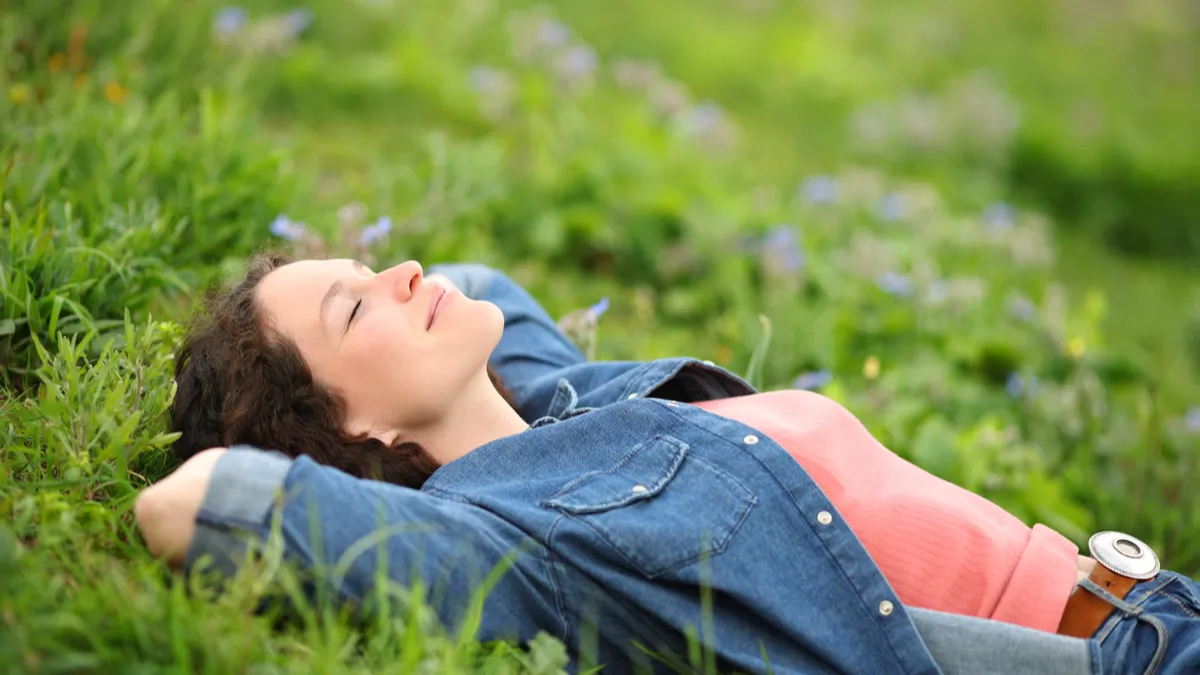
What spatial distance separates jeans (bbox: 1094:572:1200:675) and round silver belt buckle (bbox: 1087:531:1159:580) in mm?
28

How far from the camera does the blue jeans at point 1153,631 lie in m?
1.92

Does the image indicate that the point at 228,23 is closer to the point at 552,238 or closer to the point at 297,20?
the point at 297,20

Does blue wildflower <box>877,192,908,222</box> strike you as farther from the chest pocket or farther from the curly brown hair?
the curly brown hair

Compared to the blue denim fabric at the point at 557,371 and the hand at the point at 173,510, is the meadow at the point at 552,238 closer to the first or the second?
the hand at the point at 173,510

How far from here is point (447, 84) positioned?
16.6 feet

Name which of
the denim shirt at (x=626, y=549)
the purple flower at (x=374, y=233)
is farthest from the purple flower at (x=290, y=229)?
the denim shirt at (x=626, y=549)

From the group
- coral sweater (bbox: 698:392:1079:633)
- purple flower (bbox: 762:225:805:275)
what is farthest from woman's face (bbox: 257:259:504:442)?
purple flower (bbox: 762:225:805:275)

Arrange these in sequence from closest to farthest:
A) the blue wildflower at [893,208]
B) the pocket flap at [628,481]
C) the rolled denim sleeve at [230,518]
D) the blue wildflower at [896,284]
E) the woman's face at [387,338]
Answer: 1. the rolled denim sleeve at [230,518]
2. the pocket flap at [628,481]
3. the woman's face at [387,338]
4. the blue wildflower at [896,284]
5. the blue wildflower at [893,208]

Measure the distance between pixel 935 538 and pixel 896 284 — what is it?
1938 mm

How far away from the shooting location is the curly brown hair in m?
2.17

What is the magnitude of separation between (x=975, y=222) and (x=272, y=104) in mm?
3207

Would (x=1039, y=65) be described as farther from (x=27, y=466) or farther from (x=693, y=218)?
(x=27, y=466)

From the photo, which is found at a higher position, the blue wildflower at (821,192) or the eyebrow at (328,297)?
the eyebrow at (328,297)

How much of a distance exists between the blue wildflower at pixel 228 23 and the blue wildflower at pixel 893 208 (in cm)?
279
